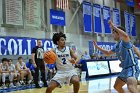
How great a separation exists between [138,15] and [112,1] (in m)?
6.95

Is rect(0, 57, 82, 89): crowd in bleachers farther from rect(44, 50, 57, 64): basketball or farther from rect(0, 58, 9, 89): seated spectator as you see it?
rect(44, 50, 57, 64): basketball

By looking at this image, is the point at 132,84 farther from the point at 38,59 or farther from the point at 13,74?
the point at 13,74

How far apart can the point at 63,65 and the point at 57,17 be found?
1364 centimetres

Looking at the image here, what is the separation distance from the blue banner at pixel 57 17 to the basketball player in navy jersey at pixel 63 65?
506 inches

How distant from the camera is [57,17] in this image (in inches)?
848

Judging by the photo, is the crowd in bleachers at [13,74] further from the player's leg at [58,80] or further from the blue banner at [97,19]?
the blue banner at [97,19]

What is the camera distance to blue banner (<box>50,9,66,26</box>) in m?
21.1

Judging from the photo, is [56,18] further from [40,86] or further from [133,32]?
[133,32]

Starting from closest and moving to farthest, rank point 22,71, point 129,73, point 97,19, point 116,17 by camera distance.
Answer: point 129,73
point 22,71
point 97,19
point 116,17

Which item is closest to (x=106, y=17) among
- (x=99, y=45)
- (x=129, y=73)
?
(x=99, y=45)

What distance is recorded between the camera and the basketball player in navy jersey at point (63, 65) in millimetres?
7949

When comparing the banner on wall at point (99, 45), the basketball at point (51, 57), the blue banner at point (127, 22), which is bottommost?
the banner on wall at point (99, 45)

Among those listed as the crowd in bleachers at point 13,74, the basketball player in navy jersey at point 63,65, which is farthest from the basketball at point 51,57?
the crowd in bleachers at point 13,74

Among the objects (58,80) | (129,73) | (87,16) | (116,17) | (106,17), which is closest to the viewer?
(129,73)
